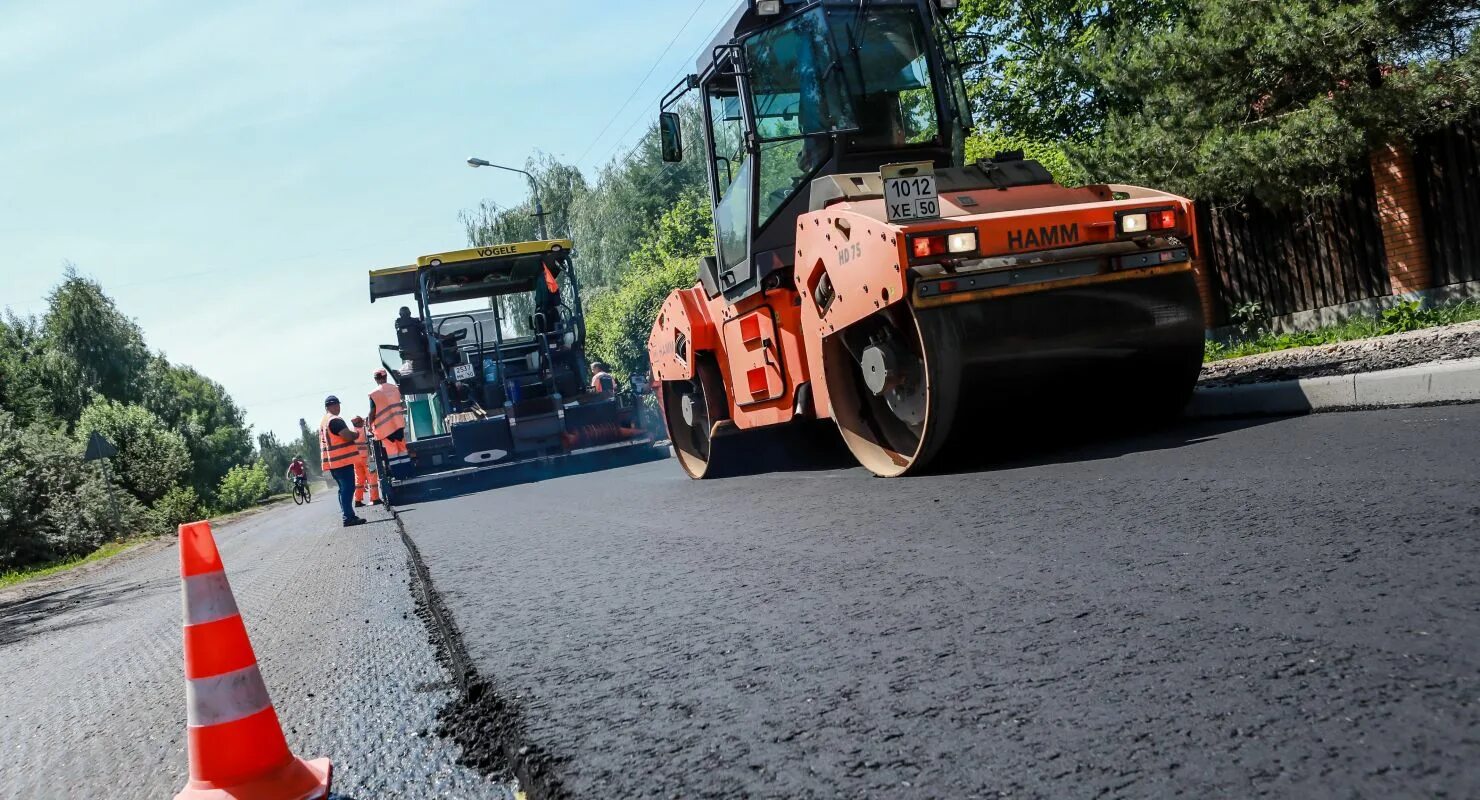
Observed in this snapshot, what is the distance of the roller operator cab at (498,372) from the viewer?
53.4 feet

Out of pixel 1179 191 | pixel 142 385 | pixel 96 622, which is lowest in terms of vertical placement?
pixel 96 622

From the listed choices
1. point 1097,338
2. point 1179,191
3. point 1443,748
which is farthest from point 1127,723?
point 1179,191

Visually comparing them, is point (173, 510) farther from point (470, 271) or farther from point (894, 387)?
point (894, 387)

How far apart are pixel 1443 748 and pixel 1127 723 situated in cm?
54

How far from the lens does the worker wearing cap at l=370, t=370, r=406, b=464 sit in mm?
15992

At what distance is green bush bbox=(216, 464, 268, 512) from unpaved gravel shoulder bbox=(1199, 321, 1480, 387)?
46.7 metres

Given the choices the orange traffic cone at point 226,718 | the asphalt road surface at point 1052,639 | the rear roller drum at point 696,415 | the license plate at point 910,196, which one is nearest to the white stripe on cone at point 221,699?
the orange traffic cone at point 226,718

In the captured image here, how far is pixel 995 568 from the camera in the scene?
397 centimetres

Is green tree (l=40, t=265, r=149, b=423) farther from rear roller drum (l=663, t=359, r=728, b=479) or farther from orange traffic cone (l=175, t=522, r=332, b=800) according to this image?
orange traffic cone (l=175, t=522, r=332, b=800)

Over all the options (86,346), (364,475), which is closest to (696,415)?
(364,475)

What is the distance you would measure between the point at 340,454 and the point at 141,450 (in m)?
25.7

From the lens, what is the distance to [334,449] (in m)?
Answer: 14.4

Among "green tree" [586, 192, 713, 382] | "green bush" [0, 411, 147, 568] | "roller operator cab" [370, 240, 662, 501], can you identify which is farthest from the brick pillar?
"green tree" [586, 192, 713, 382]

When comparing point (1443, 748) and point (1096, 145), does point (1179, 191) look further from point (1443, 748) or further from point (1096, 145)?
point (1443, 748)
